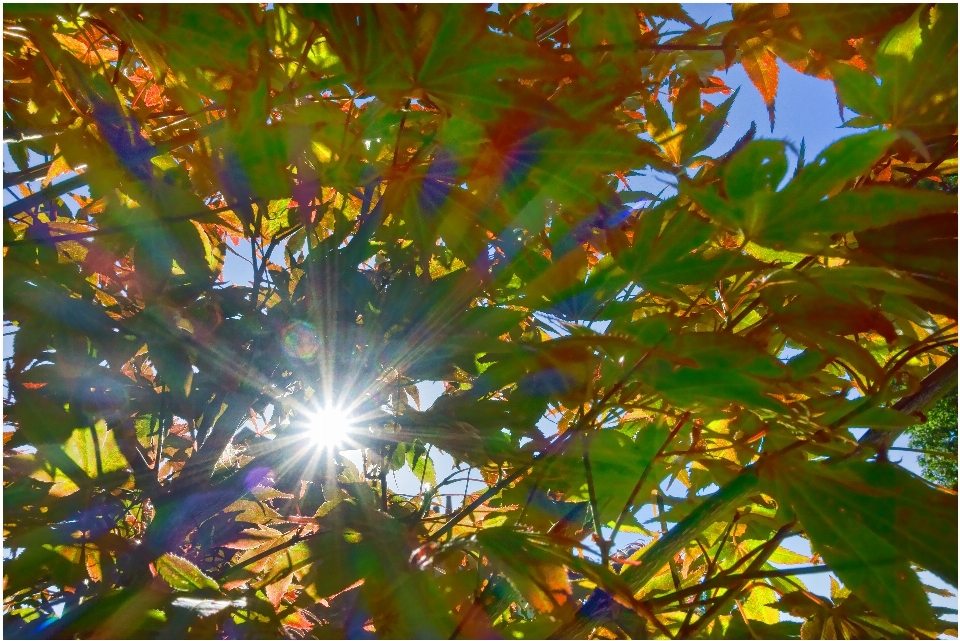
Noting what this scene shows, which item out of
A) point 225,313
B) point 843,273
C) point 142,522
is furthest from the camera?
point 142,522

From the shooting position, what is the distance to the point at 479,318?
55 cm

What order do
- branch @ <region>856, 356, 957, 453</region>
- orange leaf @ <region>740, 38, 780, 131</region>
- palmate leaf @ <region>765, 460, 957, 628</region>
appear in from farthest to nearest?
1. orange leaf @ <region>740, 38, 780, 131</region>
2. branch @ <region>856, 356, 957, 453</region>
3. palmate leaf @ <region>765, 460, 957, 628</region>

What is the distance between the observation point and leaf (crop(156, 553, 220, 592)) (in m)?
0.49

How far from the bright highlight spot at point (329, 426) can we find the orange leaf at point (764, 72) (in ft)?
1.93

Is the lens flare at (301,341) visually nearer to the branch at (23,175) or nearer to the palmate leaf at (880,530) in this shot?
the branch at (23,175)

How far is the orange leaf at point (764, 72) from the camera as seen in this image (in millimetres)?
622

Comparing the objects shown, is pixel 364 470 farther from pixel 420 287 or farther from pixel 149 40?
pixel 149 40

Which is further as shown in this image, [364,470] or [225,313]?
[364,470]

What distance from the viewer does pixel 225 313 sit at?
2.10 feet

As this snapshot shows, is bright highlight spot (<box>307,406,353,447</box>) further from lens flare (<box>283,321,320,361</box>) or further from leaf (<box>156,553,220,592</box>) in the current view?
leaf (<box>156,553,220,592</box>)

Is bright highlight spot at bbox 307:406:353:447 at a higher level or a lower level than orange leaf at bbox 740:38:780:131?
lower

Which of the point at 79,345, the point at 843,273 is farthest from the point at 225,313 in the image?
the point at 843,273

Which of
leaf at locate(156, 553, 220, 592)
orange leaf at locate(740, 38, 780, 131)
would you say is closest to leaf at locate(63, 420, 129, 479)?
leaf at locate(156, 553, 220, 592)

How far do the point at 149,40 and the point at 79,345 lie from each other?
0.97ft
